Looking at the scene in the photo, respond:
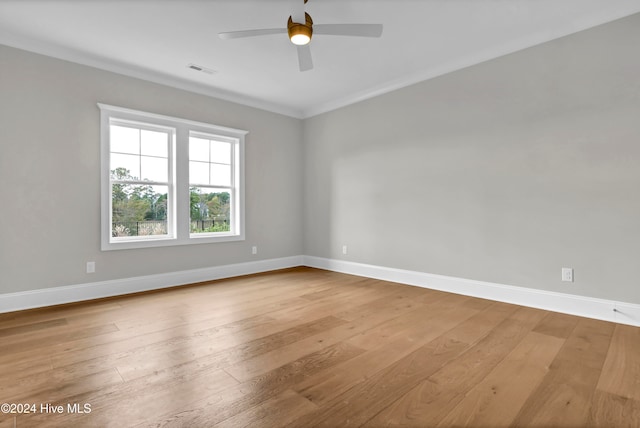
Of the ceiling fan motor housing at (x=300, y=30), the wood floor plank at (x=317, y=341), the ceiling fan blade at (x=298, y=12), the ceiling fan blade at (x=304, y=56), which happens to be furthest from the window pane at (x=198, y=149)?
the wood floor plank at (x=317, y=341)

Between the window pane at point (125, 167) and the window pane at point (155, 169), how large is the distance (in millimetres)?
77

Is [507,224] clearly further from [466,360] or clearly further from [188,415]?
[188,415]

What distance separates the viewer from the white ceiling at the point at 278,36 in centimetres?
269

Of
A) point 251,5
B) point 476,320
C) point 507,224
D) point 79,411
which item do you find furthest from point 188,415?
point 507,224

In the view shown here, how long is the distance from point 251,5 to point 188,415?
117 inches

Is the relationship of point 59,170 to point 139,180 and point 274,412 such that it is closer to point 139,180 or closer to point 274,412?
point 139,180

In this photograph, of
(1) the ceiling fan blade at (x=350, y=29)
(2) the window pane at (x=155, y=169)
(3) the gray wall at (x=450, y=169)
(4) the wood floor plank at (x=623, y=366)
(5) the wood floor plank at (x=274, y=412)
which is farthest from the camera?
(2) the window pane at (x=155, y=169)

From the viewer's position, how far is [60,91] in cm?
340

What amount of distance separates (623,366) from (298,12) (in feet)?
10.5

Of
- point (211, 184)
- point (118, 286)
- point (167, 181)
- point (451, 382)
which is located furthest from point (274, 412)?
point (211, 184)

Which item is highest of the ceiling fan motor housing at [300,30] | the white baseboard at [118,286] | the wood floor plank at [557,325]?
the ceiling fan motor housing at [300,30]

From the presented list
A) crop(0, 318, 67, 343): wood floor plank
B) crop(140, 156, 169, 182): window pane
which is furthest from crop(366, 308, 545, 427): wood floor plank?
crop(140, 156, 169, 182): window pane

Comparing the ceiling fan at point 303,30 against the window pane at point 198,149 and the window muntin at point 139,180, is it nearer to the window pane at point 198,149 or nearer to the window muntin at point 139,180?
the window muntin at point 139,180

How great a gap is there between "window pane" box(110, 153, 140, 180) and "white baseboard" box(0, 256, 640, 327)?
1276 mm
